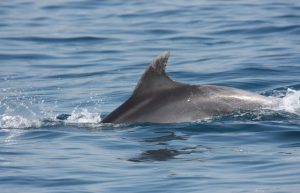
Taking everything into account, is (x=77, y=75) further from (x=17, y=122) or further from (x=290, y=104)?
(x=290, y=104)

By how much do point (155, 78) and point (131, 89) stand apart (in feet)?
18.9

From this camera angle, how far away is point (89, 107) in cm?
1750

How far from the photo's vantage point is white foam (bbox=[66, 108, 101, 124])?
15430 millimetres

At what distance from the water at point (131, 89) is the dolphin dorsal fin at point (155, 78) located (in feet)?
1.74

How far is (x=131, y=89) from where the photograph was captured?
772 inches

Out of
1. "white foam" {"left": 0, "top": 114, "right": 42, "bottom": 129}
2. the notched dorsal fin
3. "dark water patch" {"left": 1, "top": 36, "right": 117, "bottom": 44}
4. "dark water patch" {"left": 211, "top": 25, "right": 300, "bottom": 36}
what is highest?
the notched dorsal fin

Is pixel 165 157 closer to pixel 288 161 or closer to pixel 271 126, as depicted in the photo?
pixel 288 161

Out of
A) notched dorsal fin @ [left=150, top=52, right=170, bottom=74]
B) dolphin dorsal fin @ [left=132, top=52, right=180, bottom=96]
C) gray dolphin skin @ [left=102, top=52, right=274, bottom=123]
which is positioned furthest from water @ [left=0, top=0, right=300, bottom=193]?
notched dorsal fin @ [left=150, top=52, right=170, bottom=74]

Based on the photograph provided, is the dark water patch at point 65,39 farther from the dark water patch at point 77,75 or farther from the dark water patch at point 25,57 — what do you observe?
the dark water patch at point 77,75

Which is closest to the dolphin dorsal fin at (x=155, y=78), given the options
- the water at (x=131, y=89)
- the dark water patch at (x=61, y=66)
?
the water at (x=131, y=89)

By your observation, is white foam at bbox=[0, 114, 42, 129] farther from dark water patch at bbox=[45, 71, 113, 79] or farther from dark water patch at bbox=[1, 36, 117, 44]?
dark water patch at bbox=[1, 36, 117, 44]

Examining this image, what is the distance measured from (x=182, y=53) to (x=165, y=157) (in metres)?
11.9

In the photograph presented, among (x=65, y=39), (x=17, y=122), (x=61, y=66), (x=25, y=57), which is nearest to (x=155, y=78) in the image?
(x=17, y=122)

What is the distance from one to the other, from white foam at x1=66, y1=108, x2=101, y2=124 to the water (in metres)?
0.05
